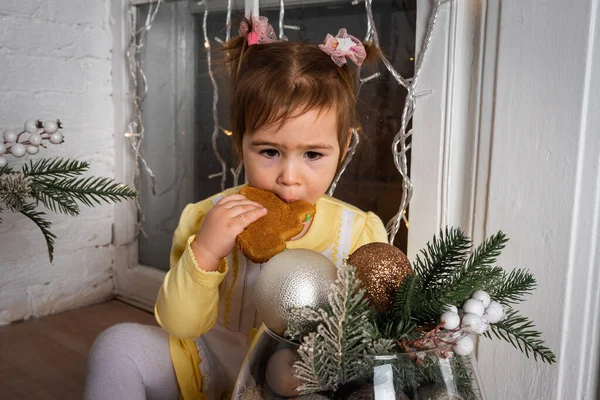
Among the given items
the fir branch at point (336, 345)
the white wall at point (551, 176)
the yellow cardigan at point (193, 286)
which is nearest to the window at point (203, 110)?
the yellow cardigan at point (193, 286)

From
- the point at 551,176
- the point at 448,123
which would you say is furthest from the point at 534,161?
the point at 448,123

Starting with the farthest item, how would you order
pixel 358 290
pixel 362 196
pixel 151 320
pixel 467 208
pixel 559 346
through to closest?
pixel 151 320 → pixel 362 196 → pixel 467 208 → pixel 559 346 → pixel 358 290

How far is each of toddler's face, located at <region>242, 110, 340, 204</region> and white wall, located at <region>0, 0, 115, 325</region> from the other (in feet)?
2.34

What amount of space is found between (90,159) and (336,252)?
2.61 feet

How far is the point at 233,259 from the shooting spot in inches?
39.0

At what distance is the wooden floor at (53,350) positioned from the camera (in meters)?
1.07

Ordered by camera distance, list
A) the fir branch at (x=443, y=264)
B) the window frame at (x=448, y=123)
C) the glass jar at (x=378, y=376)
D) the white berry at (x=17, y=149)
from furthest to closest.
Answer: the white berry at (x=17, y=149) → the window frame at (x=448, y=123) → the fir branch at (x=443, y=264) → the glass jar at (x=378, y=376)

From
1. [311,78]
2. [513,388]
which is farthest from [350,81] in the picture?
[513,388]

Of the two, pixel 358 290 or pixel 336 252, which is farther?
pixel 336 252

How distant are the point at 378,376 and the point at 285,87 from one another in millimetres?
501

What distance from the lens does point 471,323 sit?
545 mm

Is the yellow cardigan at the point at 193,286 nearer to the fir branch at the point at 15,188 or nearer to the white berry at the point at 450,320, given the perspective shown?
the fir branch at the point at 15,188

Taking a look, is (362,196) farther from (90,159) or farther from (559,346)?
(90,159)

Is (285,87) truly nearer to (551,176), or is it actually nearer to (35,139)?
(551,176)
